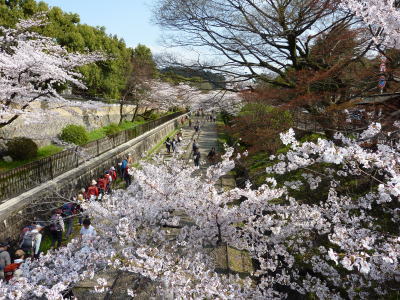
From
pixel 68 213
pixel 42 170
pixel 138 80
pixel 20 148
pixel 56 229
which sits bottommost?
pixel 56 229

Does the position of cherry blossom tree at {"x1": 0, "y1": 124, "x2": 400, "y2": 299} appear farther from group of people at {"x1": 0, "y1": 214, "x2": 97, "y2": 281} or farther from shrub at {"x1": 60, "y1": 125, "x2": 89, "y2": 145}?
shrub at {"x1": 60, "y1": 125, "x2": 89, "y2": 145}

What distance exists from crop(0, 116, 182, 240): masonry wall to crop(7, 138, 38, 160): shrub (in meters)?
1.91

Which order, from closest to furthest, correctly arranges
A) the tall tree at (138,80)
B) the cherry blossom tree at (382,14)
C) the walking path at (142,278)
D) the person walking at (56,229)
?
the cherry blossom tree at (382,14) < the walking path at (142,278) < the person walking at (56,229) < the tall tree at (138,80)

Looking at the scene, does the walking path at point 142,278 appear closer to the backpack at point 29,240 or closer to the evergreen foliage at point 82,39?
the backpack at point 29,240

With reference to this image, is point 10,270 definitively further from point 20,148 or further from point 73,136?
point 73,136

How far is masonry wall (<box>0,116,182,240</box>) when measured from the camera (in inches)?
281

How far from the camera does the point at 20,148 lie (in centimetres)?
1076

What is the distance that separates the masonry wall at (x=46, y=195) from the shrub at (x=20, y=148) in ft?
6.28

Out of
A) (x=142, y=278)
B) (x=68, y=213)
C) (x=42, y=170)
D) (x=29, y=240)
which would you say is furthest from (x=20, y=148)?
(x=142, y=278)

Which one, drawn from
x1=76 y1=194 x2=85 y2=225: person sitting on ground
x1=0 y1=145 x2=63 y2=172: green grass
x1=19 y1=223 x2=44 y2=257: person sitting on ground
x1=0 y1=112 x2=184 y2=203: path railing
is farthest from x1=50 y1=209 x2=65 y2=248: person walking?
x1=0 y1=145 x2=63 y2=172: green grass

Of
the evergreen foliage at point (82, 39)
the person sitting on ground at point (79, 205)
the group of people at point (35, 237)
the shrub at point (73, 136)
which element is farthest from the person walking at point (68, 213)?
the evergreen foliage at point (82, 39)

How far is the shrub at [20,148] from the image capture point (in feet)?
35.1

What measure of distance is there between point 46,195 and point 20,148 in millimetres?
3265

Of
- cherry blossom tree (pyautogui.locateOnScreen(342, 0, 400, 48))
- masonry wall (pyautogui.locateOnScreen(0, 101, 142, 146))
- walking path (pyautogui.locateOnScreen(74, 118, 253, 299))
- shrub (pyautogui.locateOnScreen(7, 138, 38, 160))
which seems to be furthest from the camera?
Answer: masonry wall (pyautogui.locateOnScreen(0, 101, 142, 146))
